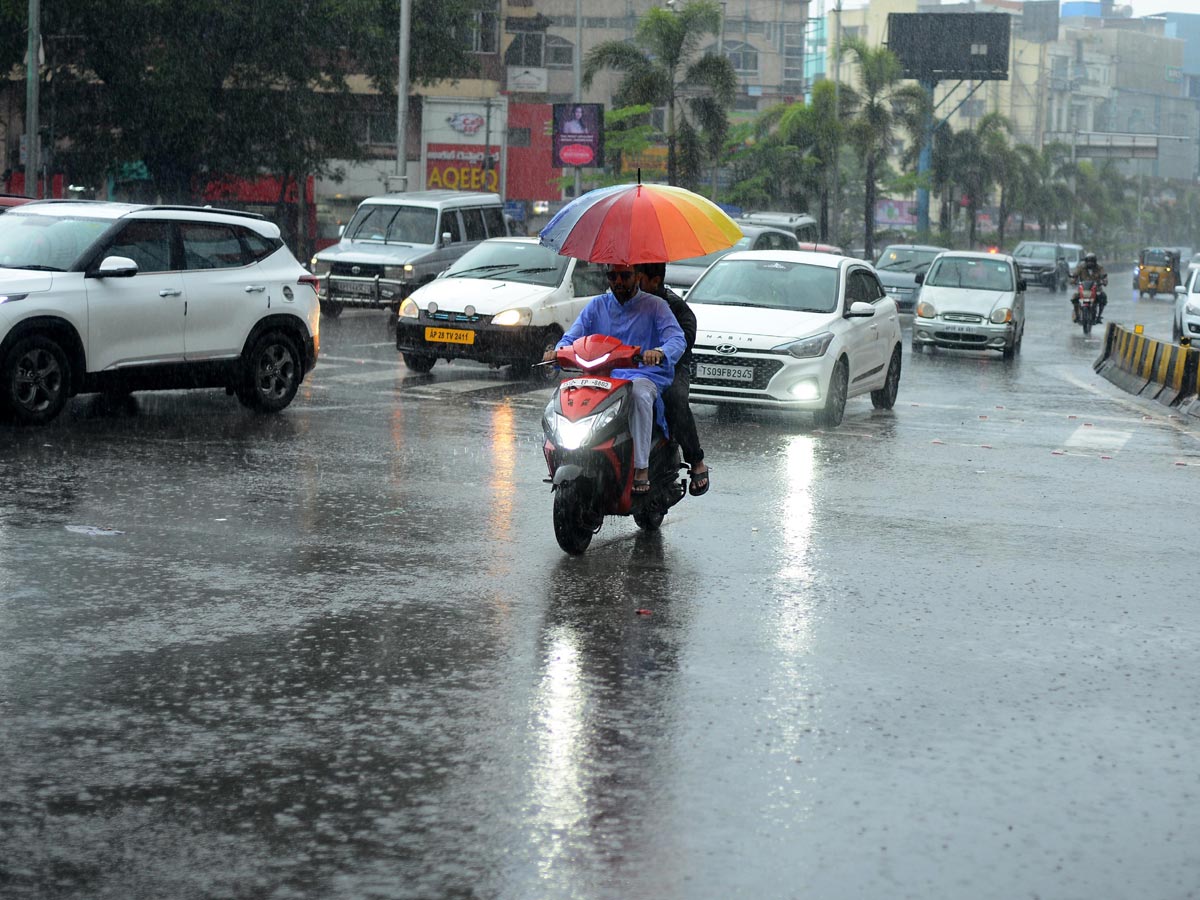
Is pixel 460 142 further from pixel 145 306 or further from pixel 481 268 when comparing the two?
pixel 145 306

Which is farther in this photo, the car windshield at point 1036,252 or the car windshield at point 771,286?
the car windshield at point 1036,252

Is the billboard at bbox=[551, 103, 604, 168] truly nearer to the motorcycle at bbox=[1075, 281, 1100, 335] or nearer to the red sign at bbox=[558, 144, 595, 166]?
the red sign at bbox=[558, 144, 595, 166]

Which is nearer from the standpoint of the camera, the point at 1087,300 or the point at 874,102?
the point at 1087,300

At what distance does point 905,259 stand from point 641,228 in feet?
108

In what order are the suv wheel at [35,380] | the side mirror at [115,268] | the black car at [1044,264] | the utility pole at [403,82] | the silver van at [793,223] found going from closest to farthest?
the suv wheel at [35,380] < the side mirror at [115,268] < the silver van at [793,223] < the utility pole at [403,82] < the black car at [1044,264]

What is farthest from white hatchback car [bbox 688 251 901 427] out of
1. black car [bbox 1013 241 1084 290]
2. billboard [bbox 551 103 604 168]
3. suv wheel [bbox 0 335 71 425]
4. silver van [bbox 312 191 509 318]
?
→ black car [bbox 1013 241 1084 290]

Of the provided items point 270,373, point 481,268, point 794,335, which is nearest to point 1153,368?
point 794,335

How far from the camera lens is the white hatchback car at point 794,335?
16.1 meters

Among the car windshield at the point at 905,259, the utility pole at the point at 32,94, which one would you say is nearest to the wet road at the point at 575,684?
the utility pole at the point at 32,94

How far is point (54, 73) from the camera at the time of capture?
146 ft

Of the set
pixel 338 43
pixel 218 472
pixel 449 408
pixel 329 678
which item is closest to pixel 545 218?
pixel 338 43

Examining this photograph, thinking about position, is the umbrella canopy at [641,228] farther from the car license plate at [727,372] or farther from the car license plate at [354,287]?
the car license plate at [354,287]

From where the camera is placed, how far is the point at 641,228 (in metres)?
9.78

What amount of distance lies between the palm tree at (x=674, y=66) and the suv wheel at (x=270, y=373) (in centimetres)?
3983
